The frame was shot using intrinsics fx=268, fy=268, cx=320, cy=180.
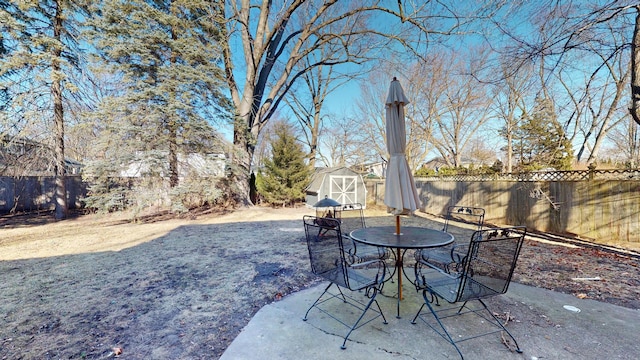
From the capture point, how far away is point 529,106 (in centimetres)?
1238

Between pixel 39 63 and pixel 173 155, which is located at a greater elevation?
pixel 39 63

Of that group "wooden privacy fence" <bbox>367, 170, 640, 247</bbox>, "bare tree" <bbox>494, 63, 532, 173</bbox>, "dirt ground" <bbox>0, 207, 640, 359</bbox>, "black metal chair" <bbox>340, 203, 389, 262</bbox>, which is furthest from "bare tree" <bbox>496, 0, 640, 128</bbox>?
"bare tree" <bbox>494, 63, 532, 173</bbox>

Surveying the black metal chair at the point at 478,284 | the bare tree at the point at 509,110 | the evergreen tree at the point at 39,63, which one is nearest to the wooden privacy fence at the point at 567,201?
the black metal chair at the point at 478,284

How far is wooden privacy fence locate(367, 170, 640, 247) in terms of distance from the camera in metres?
5.27

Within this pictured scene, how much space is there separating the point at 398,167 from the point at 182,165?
811 centimetres

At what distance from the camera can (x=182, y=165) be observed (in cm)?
882

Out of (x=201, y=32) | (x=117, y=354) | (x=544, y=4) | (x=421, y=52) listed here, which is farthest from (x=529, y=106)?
(x=117, y=354)

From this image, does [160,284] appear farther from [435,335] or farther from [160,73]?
[160,73]

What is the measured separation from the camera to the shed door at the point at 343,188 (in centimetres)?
1246

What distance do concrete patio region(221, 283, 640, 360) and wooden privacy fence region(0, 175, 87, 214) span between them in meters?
A: 10.4

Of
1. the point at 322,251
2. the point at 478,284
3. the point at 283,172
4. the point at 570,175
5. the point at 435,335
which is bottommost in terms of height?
the point at 435,335

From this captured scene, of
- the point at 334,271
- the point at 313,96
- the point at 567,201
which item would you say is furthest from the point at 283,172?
the point at 334,271

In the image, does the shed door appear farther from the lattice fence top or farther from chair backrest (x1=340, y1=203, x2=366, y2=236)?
the lattice fence top

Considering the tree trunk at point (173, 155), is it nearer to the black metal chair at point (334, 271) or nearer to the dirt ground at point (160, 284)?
the dirt ground at point (160, 284)
